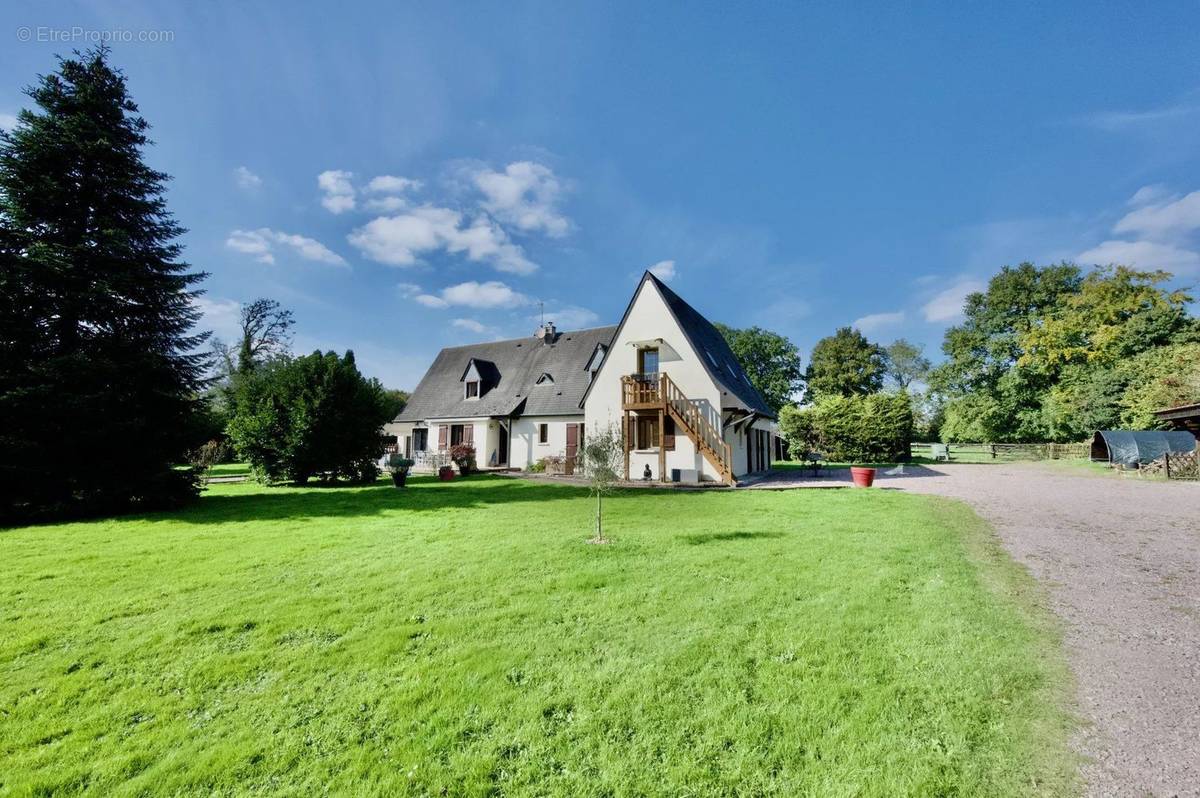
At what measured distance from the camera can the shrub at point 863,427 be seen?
3212cm

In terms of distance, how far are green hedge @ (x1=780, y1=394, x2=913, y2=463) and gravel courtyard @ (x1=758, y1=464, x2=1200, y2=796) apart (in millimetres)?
19757

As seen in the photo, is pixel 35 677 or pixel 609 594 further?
pixel 609 594

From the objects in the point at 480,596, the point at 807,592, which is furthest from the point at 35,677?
the point at 807,592

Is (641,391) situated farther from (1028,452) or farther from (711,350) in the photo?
(1028,452)

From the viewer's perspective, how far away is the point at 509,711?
331 centimetres

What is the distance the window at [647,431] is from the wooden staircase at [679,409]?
89 cm

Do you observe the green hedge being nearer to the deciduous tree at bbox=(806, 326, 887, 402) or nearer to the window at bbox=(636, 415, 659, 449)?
the deciduous tree at bbox=(806, 326, 887, 402)

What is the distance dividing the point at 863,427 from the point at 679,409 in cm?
1988

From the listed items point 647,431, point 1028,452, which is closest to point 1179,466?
point 1028,452

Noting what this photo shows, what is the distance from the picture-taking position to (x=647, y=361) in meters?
21.2

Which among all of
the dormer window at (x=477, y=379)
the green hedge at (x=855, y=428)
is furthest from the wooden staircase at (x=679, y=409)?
the green hedge at (x=855, y=428)

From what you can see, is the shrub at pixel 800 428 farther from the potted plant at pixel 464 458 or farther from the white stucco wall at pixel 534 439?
the potted plant at pixel 464 458

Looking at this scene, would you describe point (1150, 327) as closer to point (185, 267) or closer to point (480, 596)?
point (480, 596)

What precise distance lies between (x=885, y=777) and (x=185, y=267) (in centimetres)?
1897
